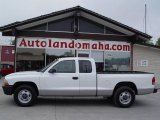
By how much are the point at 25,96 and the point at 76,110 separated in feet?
Result: 6.53

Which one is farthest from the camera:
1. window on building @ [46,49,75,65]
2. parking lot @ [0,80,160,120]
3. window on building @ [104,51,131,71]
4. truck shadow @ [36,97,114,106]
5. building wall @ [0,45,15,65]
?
building wall @ [0,45,15,65]

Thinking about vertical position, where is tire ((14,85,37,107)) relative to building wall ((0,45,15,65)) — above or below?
below

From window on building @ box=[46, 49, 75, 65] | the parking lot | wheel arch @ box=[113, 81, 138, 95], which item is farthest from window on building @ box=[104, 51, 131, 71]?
wheel arch @ box=[113, 81, 138, 95]

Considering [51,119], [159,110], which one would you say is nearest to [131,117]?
[159,110]

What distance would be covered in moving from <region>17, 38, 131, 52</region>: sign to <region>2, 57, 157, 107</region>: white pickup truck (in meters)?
8.71

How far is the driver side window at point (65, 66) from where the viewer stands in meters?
11.3

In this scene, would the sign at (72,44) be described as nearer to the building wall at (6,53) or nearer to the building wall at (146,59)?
the building wall at (146,59)

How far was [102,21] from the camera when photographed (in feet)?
66.3

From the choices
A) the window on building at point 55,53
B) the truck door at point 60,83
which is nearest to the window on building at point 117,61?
the window on building at point 55,53

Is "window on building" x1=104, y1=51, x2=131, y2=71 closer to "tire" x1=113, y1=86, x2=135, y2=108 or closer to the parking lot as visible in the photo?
the parking lot

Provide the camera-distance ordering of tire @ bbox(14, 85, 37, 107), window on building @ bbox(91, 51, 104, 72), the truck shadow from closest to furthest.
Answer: tire @ bbox(14, 85, 37, 107) < the truck shadow < window on building @ bbox(91, 51, 104, 72)

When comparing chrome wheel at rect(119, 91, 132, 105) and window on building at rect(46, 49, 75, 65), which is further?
window on building at rect(46, 49, 75, 65)

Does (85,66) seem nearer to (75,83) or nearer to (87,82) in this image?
(87,82)

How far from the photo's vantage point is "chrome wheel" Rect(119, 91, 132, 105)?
37.5ft
